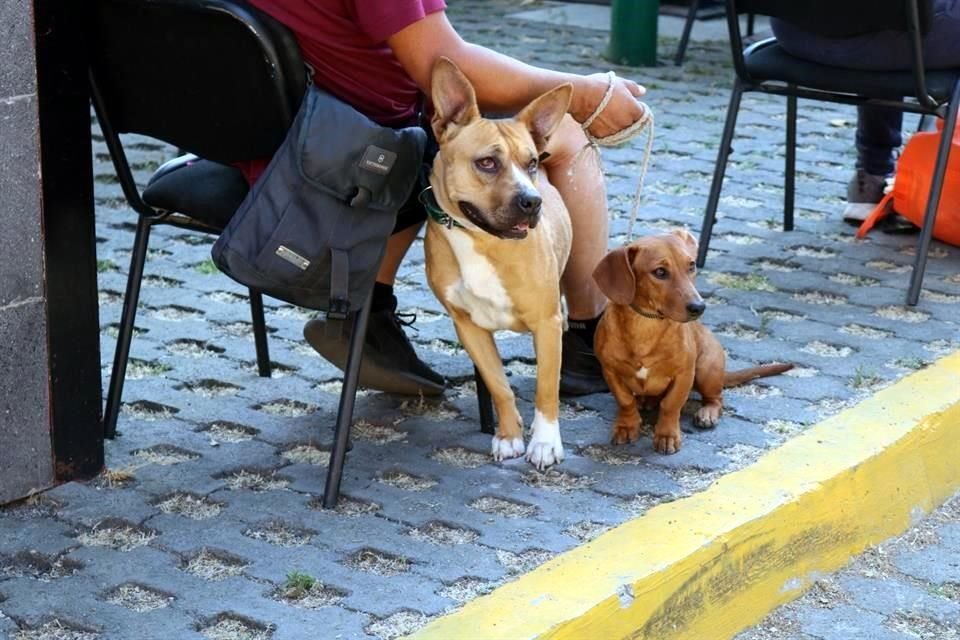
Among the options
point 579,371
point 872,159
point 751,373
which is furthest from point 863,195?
point 579,371

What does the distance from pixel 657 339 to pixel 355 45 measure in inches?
42.5

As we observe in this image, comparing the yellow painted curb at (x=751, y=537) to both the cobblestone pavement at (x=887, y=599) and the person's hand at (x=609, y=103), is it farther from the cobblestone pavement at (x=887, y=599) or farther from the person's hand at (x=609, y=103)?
the person's hand at (x=609, y=103)

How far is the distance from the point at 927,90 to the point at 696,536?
219 centimetres

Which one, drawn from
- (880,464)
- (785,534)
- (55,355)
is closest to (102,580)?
(55,355)

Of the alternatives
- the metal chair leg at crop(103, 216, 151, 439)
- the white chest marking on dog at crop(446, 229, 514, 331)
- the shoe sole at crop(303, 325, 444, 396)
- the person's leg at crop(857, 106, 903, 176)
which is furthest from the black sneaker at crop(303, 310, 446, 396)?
the person's leg at crop(857, 106, 903, 176)

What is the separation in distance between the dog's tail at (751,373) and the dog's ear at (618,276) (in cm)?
51

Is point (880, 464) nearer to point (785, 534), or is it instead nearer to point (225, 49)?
point (785, 534)

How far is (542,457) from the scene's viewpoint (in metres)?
3.64

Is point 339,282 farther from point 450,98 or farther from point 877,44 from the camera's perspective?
point 877,44

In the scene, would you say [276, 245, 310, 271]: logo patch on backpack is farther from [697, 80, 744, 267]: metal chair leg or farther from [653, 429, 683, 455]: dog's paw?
[697, 80, 744, 267]: metal chair leg

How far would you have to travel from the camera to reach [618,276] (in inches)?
147

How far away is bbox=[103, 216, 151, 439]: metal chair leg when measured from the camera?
Answer: 3.67 metres

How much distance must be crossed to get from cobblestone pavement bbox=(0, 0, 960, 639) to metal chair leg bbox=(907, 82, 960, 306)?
3.6 inches

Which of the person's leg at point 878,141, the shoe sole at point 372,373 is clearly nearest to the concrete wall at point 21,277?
the shoe sole at point 372,373
